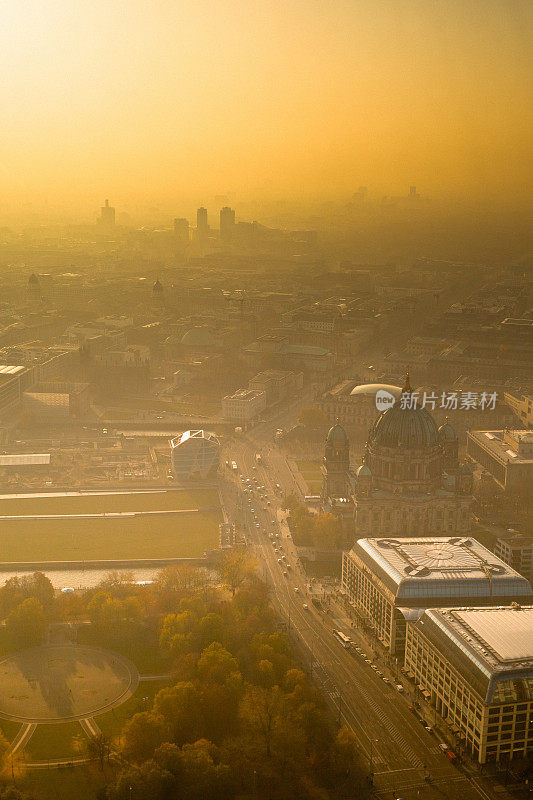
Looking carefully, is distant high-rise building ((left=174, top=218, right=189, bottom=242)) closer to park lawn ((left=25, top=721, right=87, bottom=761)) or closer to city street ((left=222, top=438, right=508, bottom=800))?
city street ((left=222, top=438, right=508, bottom=800))

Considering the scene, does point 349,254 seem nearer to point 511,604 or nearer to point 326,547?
point 326,547

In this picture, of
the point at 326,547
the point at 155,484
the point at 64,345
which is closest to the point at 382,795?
the point at 326,547

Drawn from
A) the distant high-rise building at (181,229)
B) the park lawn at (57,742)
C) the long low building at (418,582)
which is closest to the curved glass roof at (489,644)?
the long low building at (418,582)

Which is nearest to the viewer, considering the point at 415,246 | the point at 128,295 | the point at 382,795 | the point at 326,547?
the point at 382,795

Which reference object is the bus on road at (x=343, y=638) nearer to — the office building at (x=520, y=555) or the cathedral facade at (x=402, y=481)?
the office building at (x=520, y=555)

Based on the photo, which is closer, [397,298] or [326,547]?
[326,547]

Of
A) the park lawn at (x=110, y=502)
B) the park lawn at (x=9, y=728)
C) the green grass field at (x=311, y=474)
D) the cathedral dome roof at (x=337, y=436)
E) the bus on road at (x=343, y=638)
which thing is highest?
the cathedral dome roof at (x=337, y=436)

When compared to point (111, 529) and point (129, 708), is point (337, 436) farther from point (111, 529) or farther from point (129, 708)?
point (129, 708)
